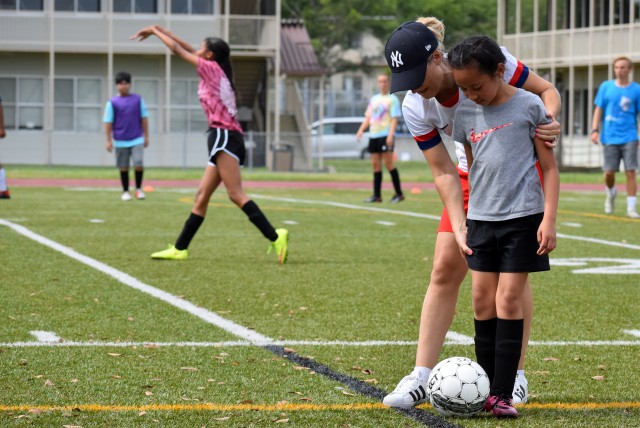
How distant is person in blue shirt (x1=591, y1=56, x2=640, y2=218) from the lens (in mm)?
17375

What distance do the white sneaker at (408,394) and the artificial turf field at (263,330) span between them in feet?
0.21

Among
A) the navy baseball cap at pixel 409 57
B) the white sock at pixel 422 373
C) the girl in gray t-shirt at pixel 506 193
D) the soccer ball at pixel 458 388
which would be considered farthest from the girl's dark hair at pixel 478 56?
the white sock at pixel 422 373

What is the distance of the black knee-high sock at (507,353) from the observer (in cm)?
538

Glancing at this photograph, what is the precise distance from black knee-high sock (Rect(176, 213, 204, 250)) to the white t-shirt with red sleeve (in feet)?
19.9

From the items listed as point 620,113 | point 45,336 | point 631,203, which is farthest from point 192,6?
point 45,336

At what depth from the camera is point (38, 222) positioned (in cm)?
1588

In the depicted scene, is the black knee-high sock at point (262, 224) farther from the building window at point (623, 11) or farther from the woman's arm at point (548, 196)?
the building window at point (623, 11)

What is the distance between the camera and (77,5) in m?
41.4

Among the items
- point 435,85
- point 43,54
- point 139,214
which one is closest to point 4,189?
point 139,214

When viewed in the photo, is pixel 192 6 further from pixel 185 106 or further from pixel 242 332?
pixel 242 332

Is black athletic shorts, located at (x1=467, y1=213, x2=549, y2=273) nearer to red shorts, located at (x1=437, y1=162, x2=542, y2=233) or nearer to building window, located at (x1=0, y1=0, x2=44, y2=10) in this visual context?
red shorts, located at (x1=437, y1=162, x2=542, y2=233)

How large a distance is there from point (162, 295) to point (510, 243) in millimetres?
4325

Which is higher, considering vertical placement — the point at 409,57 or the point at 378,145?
the point at 409,57

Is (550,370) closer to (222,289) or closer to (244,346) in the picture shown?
(244,346)
